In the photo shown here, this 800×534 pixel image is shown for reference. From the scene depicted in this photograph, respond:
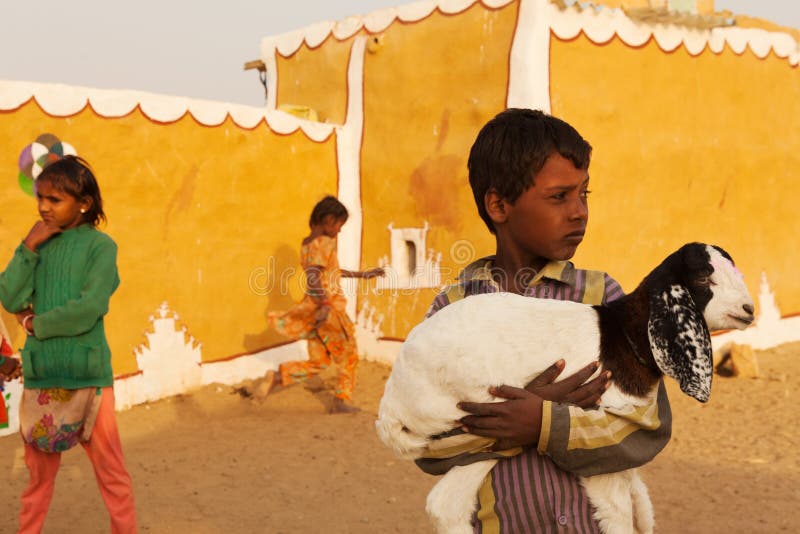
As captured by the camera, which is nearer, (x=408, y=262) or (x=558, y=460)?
(x=558, y=460)

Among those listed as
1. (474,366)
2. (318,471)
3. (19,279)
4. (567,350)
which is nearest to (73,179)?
(19,279)

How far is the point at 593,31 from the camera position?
21.6ft

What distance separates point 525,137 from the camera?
152 centimetres

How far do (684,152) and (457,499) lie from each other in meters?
6.56

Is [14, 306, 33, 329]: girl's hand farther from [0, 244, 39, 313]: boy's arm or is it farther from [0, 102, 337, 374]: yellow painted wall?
[0, 102, 337, 374]: yellow painted wall

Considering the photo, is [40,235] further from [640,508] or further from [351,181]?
[351,181]

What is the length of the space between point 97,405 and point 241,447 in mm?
2553

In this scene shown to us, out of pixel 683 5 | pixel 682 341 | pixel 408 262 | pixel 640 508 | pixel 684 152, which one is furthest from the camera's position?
pixel 683 5

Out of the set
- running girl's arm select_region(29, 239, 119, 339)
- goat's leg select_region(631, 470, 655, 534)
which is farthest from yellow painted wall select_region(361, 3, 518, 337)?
goat's leg select_region(631, 470, 655, 534)

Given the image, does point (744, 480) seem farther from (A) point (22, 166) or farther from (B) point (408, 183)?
(A) point (22, 166)

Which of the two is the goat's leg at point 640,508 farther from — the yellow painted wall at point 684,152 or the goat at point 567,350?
the yellow painted wall at point 684,152

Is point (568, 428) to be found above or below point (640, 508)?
above

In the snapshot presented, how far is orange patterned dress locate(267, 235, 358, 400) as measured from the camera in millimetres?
5969

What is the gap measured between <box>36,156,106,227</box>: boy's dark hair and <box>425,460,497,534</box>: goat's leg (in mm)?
2031
